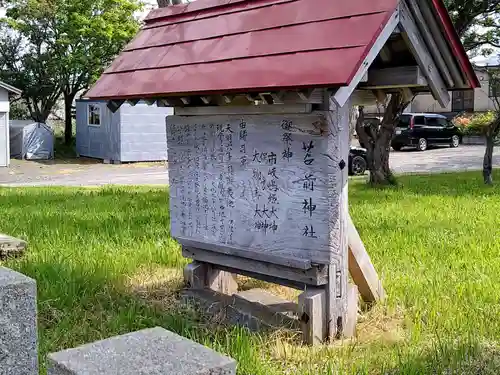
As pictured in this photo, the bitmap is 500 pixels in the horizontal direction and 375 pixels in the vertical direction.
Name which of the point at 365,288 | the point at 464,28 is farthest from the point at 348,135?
the point at 464,28

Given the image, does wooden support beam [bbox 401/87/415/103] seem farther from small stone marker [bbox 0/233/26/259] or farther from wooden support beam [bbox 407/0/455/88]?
small stone marker [bbox 0/233/26/259]

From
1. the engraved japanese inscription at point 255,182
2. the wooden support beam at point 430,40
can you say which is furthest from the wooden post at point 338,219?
the wooden support beam at point 430,40

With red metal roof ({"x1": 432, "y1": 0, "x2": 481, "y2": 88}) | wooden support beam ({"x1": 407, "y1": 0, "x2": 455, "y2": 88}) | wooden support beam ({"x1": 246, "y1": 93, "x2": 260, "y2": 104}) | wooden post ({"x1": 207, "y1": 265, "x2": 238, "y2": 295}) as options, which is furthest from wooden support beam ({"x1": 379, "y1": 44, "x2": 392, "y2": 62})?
wooden post ({"x1": 207, "y1": 265, "x2": 238, "y2": 295})

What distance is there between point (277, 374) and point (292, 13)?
261cm

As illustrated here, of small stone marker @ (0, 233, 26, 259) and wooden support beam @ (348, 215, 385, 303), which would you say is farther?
small stone marker @ (0, 233, 26, 259)

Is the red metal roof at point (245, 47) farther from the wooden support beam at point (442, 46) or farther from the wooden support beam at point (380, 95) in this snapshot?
the wooden support beam at point (380, 95)

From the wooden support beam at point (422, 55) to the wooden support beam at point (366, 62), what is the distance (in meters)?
0.12

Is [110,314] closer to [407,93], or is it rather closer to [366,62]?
[366,62]

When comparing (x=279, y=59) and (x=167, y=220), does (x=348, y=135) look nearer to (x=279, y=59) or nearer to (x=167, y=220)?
(x=279, y=59)

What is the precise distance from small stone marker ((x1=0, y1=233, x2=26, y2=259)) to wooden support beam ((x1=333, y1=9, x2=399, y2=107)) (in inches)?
172

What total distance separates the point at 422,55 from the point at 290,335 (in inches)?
87.5

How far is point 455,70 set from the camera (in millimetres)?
4660

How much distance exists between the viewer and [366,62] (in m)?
4.05

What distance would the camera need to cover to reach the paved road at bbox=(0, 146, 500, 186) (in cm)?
2045
